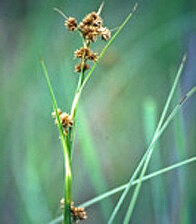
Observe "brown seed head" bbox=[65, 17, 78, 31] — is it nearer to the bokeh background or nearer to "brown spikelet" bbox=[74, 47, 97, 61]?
"brown spikelet" bbox=[74, 47, 97, 61]

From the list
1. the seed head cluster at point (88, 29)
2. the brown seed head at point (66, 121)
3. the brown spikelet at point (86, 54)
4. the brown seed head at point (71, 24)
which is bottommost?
the brown seed head at point (66, 121)

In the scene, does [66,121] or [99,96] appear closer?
[66,121]

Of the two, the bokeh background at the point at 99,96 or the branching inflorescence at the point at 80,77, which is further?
the bokeh background at the point at 99,96

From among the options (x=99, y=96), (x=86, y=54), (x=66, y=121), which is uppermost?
(x=99, y=96)

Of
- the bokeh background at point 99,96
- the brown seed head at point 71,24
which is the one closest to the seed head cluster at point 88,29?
the brown seed head at point 71,24

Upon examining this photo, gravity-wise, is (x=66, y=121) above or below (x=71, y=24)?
below

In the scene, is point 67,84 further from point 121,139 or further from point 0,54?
point 0,54

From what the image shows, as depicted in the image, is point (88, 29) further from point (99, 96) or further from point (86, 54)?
point (99, 96)

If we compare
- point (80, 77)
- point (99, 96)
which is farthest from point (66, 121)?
point (99, 96)

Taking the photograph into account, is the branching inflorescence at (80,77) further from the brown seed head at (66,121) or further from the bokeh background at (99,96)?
the bokeh background at (99,96)

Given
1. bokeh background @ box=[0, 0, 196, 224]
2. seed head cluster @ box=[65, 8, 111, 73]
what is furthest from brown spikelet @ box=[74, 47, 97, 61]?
bokeh background @ box=[0, 0, 196, 224]
